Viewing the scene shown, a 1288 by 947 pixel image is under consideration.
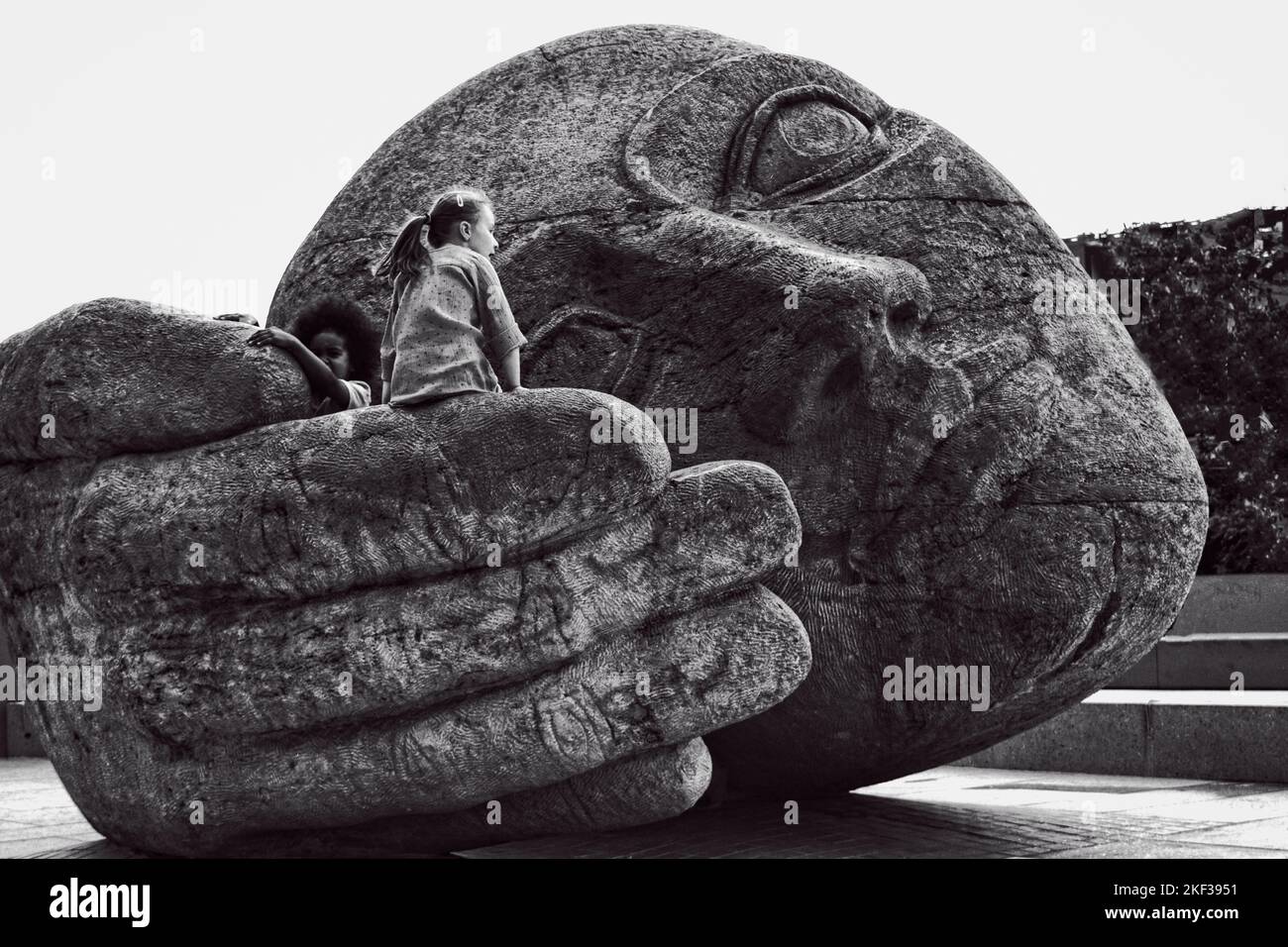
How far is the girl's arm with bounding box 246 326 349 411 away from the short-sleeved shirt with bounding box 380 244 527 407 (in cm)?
33

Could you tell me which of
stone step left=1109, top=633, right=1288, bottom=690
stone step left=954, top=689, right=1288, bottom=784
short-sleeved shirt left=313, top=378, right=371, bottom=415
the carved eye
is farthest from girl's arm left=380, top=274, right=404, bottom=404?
stone step left=1109, top=633, right=1288, bottom=690

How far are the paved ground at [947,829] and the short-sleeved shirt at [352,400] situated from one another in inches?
68.4

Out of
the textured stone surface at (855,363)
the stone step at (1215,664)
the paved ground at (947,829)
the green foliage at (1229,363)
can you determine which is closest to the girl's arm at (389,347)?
the textured stone surface at (855,363)

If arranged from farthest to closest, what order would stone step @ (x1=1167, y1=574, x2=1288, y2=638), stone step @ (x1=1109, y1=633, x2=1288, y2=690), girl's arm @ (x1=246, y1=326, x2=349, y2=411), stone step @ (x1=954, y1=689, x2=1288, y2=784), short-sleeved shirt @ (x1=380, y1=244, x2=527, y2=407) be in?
stone step @ (x1=1167, y1=574, x2=1288, y2=638) → stone step @ (x1=1109, y1=633, x2=1288, y2=690) → stone step @ (x1=954, y1=689, x2=1288, y2=784) → girl's arm @ (x1=246, y1=326, x2=349, y2=411) → short-sleeved shirt @ (x1=380, y1=244, x2=527, y2=407)

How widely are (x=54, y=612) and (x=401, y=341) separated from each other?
158 centimetres

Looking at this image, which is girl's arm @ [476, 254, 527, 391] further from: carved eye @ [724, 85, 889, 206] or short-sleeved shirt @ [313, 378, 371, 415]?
carved eye @ [724, 85, 889, 206]

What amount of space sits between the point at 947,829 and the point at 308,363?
308 centimetres

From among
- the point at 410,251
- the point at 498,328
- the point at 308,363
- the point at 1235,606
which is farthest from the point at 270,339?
the point at 1235,606

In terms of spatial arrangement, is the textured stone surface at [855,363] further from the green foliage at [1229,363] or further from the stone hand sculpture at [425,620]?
the green foliage at [1229,363]

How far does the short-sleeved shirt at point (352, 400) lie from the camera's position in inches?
231

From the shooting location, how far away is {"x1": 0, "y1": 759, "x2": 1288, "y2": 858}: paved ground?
231 inches

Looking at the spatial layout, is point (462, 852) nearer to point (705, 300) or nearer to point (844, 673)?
point (844, 673)

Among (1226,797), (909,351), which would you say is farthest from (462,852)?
(1226,797)

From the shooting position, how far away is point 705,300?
20.0 feet
